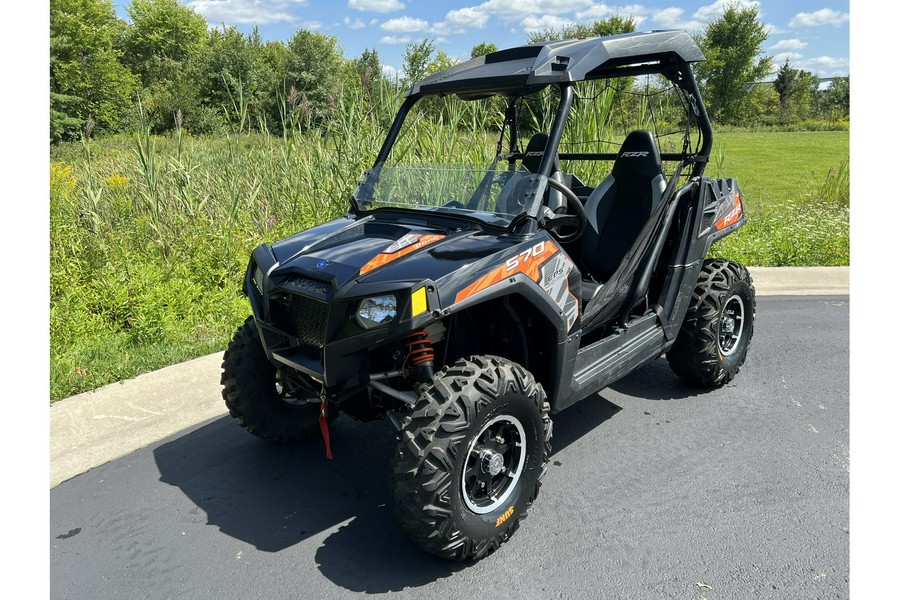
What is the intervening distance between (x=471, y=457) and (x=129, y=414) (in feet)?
7.67

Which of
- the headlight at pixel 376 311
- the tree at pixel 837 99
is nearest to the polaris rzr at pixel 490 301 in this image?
the headlight at pixel 376 311

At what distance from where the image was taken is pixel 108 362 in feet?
14.4

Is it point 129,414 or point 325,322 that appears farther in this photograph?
point 129,414

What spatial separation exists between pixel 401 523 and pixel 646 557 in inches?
39.6

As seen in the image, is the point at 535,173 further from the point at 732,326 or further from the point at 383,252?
the point at 732,326

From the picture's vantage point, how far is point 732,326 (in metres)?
4.47

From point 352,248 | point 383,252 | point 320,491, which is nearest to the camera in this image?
point 383,252

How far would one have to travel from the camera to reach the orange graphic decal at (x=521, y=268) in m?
2.65

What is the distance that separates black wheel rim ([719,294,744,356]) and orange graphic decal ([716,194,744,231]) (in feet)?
1.57

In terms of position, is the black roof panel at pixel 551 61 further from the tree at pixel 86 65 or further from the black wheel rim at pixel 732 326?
the tree at pixel 86 65

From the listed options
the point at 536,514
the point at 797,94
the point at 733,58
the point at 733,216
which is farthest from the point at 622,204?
the point at 797,94

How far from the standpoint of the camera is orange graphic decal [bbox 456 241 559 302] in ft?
8.70

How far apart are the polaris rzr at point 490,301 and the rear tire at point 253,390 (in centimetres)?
1

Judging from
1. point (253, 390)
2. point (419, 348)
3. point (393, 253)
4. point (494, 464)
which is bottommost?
point (494, 464)
